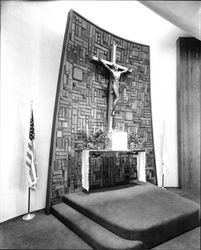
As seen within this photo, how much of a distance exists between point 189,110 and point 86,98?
251 cm

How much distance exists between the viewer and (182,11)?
4.17 feet

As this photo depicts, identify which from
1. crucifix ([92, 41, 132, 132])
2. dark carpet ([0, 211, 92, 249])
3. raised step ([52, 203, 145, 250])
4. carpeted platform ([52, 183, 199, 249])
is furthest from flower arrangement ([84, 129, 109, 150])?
dark carpet ([0, 211, 92, 249])

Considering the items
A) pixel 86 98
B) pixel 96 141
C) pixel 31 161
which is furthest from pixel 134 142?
pixel 31 161

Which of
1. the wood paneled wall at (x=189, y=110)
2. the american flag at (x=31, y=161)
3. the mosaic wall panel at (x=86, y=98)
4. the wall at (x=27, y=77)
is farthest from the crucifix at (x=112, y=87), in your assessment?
the wood paneled wall at (x=189, y=110)

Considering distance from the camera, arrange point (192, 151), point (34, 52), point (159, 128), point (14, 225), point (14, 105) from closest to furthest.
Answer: point (14, 225), point (14, 105), point (34, 52), point (192, 151), point (159, 128)

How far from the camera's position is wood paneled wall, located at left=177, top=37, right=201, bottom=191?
442cm

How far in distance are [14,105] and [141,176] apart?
2603 mm

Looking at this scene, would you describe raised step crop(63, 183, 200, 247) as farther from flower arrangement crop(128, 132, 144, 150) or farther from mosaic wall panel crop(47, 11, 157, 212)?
flower arrangement crop(128, 132, 144, 150)

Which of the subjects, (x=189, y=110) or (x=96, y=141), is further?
(x=189, y=110)

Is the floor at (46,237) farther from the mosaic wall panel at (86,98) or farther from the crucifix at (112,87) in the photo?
the crucifix at (112,87)

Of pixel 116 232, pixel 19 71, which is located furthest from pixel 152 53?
pixel 116 232

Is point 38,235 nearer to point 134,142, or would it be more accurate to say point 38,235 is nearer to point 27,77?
point 27,77

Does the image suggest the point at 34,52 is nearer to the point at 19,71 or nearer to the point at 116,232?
the point at 19,71

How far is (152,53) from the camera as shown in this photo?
489cm
